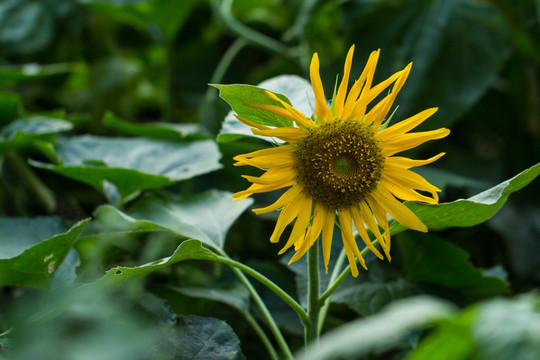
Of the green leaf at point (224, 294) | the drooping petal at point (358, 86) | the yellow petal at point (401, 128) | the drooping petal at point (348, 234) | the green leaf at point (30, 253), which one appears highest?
the drooping petal at point (358, 86)

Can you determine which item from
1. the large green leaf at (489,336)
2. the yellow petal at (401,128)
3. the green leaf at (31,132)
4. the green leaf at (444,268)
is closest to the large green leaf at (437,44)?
the green leaf at (444,268)

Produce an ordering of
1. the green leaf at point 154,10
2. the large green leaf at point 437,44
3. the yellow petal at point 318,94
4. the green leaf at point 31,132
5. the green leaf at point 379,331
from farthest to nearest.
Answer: the green leaf at point 154,10, the large green leaf at point 437,44, the green leaf at point 31,132, the yellow petal at point 318,94, the green leaf at point 379,331

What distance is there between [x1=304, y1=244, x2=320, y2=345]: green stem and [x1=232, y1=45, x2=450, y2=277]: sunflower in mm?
27

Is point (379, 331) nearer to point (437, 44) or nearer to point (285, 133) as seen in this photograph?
point (285, 133)

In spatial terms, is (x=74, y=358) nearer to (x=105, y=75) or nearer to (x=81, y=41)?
(x=105, y=75)

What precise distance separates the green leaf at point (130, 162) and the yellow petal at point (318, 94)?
21 cm

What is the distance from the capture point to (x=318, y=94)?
0.43 metres

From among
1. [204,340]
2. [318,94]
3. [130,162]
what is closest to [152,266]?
[204,340]

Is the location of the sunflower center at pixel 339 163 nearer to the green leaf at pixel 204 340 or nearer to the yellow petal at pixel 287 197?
the yellow petal at pixel 287 197

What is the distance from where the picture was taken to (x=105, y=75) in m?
1.18

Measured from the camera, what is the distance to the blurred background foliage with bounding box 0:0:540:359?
59 cm

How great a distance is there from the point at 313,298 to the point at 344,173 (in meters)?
0.12

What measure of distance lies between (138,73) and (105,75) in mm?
74

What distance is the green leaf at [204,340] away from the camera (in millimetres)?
468
